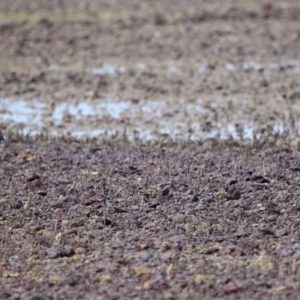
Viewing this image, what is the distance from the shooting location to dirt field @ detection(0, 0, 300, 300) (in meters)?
5.54

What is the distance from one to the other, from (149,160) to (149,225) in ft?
7.08

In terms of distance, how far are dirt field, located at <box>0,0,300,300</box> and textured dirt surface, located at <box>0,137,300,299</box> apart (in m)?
0.01

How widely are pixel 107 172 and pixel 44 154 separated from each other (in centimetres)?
123

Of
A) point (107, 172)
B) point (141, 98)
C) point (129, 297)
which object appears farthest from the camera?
point (141, 98)

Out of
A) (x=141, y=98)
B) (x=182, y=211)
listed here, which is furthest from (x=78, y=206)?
(x=141, y=98)

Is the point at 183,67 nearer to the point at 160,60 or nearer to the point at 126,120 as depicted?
the point at 160,60

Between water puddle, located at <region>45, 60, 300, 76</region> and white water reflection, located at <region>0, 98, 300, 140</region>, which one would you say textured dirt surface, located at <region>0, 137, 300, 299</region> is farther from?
water puddle, located at <region>45, 60, 300, 76</region>

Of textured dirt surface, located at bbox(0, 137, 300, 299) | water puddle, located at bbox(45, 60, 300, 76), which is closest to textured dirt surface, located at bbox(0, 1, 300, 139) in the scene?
water puddle, located at bbox(45, 60, 300, 76)

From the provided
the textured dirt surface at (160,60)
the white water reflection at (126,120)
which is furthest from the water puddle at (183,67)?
the white water reflection at (126,120)

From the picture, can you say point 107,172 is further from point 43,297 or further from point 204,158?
point 43,297

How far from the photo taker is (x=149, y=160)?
8562mm

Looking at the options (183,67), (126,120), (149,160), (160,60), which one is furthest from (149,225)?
(160,60)

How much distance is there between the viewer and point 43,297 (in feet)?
17.1

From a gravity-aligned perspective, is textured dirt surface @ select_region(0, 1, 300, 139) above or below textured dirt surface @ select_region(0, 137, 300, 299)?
below
